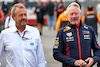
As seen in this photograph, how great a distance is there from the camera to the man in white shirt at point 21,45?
11.6 ft

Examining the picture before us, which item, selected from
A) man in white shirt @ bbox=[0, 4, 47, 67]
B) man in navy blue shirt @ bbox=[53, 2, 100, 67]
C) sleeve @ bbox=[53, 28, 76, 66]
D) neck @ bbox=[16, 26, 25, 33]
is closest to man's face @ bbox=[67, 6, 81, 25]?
man in navy blue shirt @ bbox=[53, 2, 100, 67]

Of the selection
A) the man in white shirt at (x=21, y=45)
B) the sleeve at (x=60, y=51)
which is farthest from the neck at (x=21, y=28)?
the sleeve at (x=60, y=51)

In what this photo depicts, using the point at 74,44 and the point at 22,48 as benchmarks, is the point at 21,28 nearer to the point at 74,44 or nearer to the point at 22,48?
the point at 22,48

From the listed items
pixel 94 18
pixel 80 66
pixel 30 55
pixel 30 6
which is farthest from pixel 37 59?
pixel 30 6

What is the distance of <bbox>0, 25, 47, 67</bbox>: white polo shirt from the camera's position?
11.6 feet

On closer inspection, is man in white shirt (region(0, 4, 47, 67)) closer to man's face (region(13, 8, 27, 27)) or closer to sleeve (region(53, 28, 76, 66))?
man's face (region(13, 8, 27, 27))

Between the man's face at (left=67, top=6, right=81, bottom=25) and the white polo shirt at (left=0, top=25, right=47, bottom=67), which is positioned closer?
the man's face at (left=67, top=6, right=81, bottom=25)

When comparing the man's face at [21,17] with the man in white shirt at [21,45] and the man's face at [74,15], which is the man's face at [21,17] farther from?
the man's face at [74,15]

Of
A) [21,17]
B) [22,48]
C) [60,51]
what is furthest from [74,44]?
[21,17]

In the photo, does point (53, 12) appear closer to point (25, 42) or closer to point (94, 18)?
point (94, 18)

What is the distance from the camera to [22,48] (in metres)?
3.56

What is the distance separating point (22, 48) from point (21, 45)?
0.04 meters

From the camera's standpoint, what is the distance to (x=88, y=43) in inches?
135

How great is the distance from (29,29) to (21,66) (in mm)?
547
